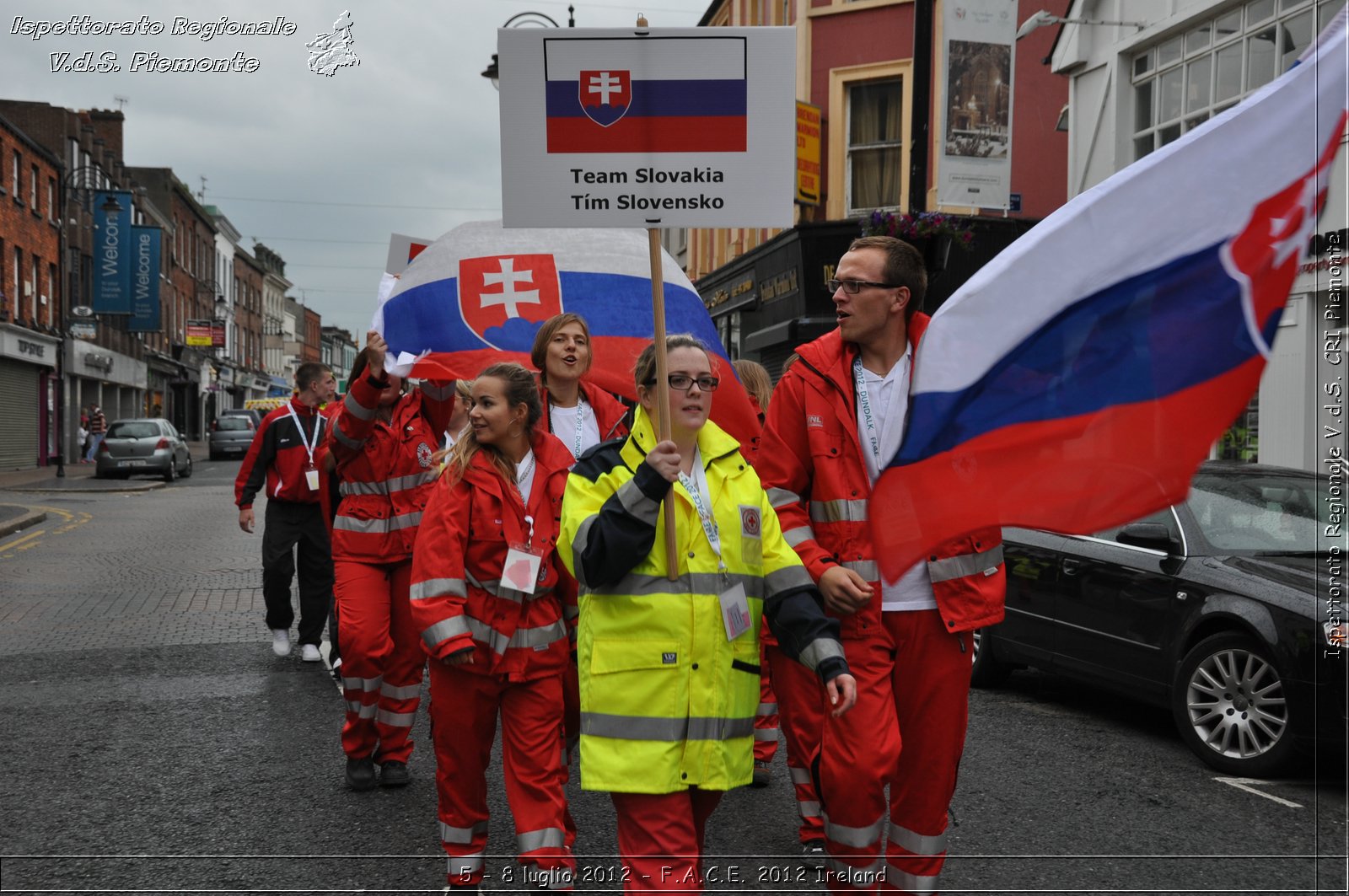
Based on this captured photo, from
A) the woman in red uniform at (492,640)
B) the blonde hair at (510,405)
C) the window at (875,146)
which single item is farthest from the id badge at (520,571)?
the window at (875,146)

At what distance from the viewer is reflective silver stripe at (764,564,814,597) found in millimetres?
3438

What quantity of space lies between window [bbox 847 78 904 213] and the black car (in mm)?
13608

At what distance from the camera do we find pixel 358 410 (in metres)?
5.57

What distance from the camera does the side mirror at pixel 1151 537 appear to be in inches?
263

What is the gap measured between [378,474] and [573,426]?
1.07 m

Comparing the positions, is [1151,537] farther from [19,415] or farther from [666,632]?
[19,415]

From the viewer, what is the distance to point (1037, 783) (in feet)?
19.3

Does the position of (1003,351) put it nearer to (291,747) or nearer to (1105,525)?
→ (1105,525)

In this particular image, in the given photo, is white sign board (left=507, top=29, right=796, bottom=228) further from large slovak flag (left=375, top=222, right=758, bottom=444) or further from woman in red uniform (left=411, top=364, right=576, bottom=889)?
large slovak flag (left=375, top=222, right=758, bottom=444)

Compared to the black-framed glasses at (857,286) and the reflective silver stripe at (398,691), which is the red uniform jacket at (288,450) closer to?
the reflective silver stripe at (398,691)

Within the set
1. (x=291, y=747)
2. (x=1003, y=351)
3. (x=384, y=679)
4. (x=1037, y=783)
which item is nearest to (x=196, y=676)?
(x=291, y=747)

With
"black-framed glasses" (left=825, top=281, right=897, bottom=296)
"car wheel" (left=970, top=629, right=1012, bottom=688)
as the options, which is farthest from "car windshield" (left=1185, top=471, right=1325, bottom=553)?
"black-framed glasses" (left=825, top=281, right=897, bottom=296)

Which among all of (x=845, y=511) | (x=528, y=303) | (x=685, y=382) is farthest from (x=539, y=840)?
(x=528, y=303)

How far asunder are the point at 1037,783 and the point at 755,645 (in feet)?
9.99
